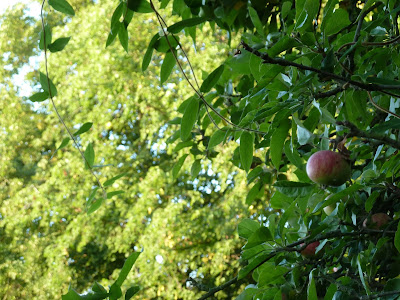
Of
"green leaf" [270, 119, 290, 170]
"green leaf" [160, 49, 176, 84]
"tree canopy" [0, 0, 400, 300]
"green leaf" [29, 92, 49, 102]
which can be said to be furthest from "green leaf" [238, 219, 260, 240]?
"green leaf" [29, 92, 49, 102]

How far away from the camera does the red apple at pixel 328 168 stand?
1.87 feet

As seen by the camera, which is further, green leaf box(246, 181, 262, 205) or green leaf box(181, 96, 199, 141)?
green leaf box(246, 181, 262, 205)

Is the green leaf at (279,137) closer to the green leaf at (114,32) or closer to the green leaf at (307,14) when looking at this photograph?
the green leaf at (307,14)

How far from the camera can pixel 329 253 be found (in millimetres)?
654

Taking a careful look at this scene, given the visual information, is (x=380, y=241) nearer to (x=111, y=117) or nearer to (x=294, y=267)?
(x=294, y=267)

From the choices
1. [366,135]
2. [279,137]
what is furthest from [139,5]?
[366,135]

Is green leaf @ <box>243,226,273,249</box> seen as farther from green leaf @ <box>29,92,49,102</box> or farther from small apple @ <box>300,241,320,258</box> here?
green leaf @ <box>29,92,49,102</box>

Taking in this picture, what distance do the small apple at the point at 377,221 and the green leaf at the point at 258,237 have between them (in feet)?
0.43

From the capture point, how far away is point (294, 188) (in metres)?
0.63

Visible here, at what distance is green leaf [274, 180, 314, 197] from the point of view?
61 cm

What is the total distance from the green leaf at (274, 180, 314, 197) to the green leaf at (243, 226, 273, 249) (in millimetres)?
51

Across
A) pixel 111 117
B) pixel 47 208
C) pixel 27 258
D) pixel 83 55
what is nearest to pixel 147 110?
pixel 111 117

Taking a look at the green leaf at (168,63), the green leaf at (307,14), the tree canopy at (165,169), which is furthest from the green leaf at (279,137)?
the green leaf at (168,63)

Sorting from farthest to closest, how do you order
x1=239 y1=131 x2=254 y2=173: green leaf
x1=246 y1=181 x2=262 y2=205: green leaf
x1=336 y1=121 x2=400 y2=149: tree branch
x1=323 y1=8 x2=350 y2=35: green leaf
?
x1=246 y1=181 x2=262 y2=205: green leaf → x1=239 y1=131 x2=254 y2=173: green leaf → x1=323 y1=8 x2=350 y2=35: green leaf → x1=336 y1=121 x2=400 y2=149: tree branch
